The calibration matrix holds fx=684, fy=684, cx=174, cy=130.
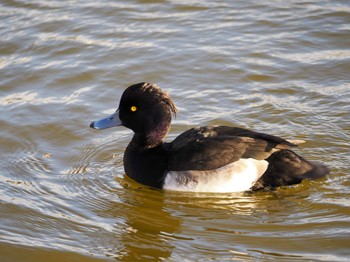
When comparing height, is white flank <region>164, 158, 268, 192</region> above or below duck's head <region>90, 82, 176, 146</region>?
below

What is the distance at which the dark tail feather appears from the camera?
306 inches

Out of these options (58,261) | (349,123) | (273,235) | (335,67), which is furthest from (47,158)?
(335,67)

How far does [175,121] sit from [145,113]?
4.39 feet

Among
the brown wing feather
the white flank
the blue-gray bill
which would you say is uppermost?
the blue-gray bill

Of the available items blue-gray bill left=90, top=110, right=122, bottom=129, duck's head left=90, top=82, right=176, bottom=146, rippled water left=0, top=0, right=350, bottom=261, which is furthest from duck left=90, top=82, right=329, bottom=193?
blue-gray bill left=90, top=110, right=122, bottom=129

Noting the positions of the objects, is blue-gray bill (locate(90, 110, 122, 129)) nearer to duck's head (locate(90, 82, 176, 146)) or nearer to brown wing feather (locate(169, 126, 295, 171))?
duck's head (locate(90, 82, 176, 146))

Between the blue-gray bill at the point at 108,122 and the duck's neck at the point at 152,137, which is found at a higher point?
the blue-gray bill at the point at 108,122

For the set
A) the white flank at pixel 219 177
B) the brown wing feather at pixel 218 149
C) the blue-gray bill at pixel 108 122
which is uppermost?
the blue-gray bill at pixel 108 122

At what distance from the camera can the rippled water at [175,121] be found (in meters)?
6.73

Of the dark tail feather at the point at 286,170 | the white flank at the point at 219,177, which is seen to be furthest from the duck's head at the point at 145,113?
the dark tail feather at the point at 286,170

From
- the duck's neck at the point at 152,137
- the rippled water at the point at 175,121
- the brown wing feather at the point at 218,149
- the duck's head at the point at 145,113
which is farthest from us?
the duck's neck at the point at 152,137

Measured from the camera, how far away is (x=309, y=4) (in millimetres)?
12508

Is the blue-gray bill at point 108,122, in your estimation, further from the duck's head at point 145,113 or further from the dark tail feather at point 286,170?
the dark tail feather at point 286,170

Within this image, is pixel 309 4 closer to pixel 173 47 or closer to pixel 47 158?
pixel 173 47
